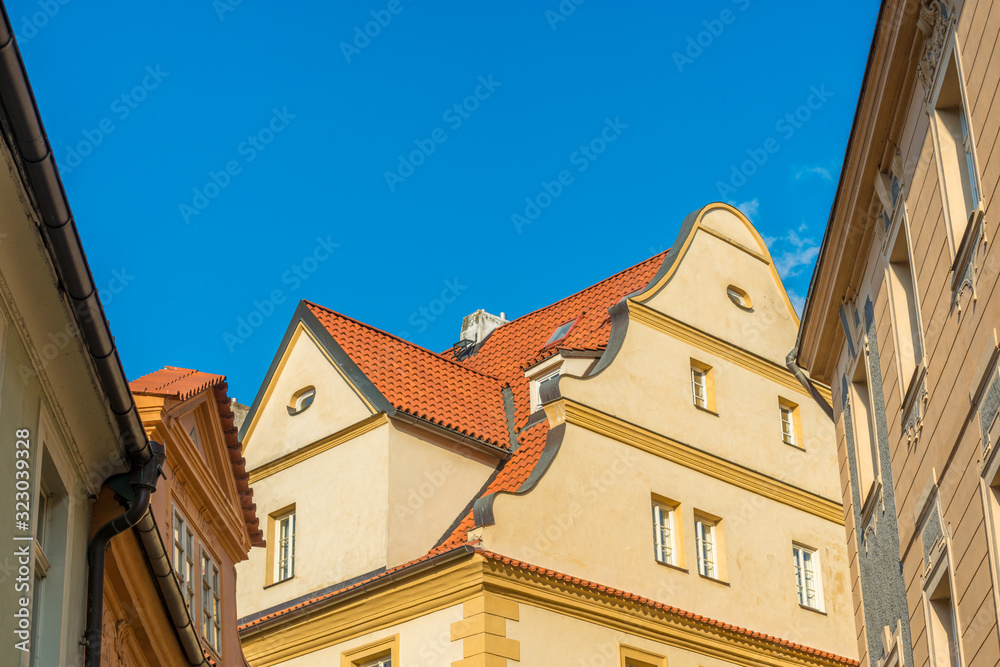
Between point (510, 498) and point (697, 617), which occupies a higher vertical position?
point (510, 498)

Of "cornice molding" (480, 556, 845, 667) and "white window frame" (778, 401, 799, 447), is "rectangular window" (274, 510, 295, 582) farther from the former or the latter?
"white window frame" (778, 401, 799, 447)

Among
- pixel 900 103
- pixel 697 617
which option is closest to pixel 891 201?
pixel 900 103

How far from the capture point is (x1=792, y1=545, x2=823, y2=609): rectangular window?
936 inches

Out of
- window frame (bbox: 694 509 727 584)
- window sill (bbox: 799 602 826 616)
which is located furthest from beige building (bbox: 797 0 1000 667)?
window sill (bbox: 799 602 826 616)

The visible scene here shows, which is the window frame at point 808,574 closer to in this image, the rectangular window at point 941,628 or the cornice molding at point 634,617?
the cornice molding at point 634,617

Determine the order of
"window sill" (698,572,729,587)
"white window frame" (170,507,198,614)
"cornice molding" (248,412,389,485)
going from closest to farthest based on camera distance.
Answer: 1. "white window frame" (170,507,198,614)
2. "window sill" (698,572,729,587)
3. "cornice molding" (248,412,389,485)

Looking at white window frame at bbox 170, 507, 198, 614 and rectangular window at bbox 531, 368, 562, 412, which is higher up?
rectangular window at bbox 531, 368, 562, 412

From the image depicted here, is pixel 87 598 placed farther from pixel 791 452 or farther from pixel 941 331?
pixel 791 452

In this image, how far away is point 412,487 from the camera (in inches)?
877

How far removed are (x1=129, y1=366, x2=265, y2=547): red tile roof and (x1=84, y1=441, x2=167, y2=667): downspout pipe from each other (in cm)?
319

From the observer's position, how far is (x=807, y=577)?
2412 centimetres

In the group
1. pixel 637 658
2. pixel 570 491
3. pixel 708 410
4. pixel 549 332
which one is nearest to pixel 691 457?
pixel 708 410

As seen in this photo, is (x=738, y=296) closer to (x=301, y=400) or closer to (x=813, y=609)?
(x=813, y=609)

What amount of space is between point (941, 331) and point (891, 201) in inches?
86.5
